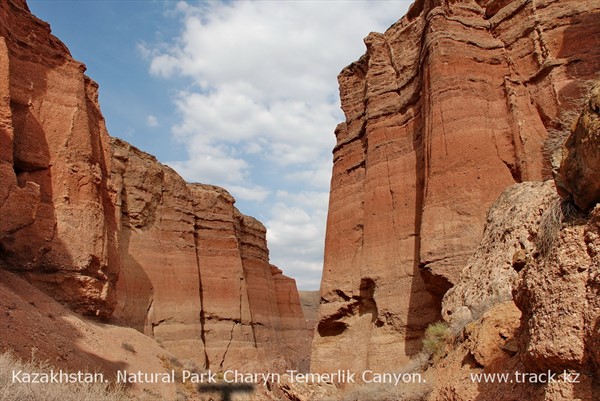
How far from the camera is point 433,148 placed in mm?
15875

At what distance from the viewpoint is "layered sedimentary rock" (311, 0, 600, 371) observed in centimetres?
1477

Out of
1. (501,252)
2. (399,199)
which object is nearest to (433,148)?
(399,199)

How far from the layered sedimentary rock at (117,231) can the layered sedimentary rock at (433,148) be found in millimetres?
8936

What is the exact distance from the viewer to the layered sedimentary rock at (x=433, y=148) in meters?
14.8

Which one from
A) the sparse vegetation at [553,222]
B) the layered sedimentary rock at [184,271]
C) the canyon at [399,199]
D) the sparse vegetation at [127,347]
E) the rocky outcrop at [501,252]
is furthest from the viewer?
the layered sedimentary rock at [184,271]

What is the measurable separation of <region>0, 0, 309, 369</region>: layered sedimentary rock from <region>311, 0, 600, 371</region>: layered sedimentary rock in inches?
352

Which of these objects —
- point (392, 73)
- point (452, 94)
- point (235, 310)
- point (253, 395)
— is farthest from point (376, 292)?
point (235, 310)

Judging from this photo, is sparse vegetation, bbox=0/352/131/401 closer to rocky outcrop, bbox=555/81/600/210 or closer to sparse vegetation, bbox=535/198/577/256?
sparse vegetation, bbox=535/198/577/256

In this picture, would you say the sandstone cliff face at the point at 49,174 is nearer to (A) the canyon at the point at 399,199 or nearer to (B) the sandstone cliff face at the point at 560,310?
(A) the canyon at the point at 399,199

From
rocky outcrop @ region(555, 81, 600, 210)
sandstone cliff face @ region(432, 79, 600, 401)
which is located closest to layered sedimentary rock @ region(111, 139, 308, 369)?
sandstone cliff face @ region(432, 79, 600, 401)

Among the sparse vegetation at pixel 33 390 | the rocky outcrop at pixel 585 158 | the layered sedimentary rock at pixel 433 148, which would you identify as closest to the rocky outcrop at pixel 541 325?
the rocky outcrop at pixel 585 158

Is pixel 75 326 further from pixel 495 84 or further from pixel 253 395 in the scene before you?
pixel 495 84

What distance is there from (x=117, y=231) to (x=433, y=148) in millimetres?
12449

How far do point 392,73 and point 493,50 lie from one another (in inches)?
182
